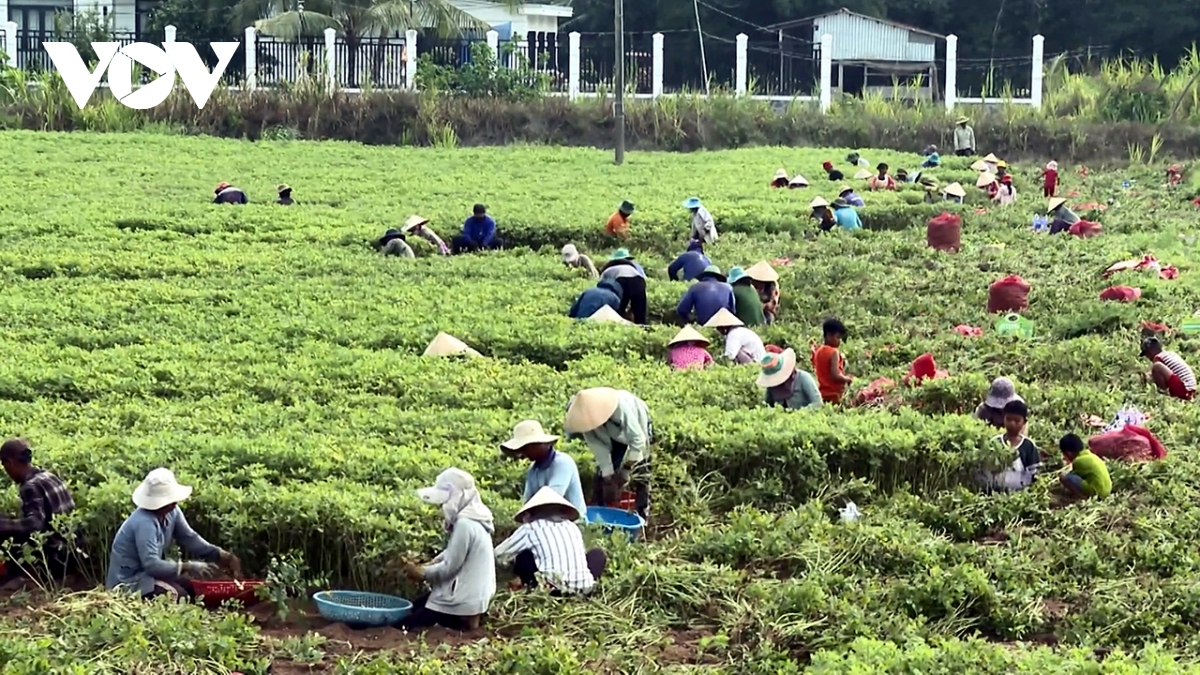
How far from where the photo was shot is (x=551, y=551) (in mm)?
8258

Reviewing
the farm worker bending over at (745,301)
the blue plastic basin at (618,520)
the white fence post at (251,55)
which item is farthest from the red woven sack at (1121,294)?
the white fence post at (251,55)

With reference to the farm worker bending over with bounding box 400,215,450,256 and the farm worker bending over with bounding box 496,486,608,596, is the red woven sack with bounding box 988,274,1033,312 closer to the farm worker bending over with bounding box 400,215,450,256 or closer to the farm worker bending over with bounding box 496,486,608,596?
the farm worker bending over with bounding box 400,215,450,256

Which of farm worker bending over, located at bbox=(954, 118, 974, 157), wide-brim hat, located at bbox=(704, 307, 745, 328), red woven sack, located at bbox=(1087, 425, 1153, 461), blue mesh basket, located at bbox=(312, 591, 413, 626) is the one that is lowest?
blue mesh basket, located at bbox=(312, 591, 413, 626)

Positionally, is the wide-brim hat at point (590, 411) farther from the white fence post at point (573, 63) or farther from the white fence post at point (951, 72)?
the white fence post at point (951, 72)

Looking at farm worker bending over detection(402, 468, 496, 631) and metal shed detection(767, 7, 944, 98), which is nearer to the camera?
farm worker bending over detection(402, 468, 496, 631)

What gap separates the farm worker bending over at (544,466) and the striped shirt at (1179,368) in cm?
565

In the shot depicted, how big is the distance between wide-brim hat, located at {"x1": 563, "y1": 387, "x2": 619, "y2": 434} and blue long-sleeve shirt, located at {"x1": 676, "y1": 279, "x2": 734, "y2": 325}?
535 centimetres

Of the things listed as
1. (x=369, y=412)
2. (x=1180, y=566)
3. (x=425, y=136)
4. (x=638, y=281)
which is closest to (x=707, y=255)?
(x=638, y=281)

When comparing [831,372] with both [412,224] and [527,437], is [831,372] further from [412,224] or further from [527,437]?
[412,224]

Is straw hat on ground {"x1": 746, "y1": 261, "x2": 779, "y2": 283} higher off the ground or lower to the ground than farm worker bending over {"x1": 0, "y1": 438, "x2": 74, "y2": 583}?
higher

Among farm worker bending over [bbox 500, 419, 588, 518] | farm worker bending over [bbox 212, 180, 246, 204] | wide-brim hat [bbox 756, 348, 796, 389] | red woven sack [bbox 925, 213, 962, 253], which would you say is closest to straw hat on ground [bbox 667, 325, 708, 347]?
wide-brim hat [bbox 756, 348, 796, 389]

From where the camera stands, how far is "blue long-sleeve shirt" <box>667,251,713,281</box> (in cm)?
1806

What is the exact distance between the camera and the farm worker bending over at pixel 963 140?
35438 mm

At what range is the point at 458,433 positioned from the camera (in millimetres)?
10523
